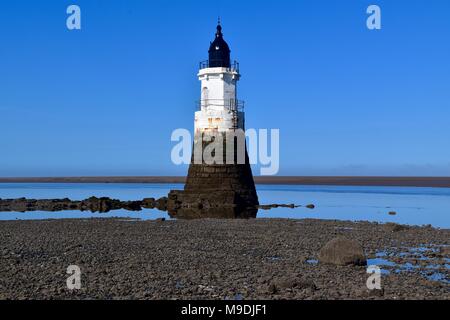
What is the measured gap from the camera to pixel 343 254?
50.3 ft

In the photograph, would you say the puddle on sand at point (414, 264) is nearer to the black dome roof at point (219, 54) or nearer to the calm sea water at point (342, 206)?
the calm sea water at point (342, 206)

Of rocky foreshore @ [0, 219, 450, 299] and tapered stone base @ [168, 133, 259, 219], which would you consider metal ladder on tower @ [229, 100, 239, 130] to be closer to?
tapered stone base @ [168, 133, 259, 219]

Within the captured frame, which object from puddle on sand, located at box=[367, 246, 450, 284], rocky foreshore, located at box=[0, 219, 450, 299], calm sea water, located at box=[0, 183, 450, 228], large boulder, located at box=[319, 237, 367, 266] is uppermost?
large boulder, located at box=[319, 237, 367, 266]

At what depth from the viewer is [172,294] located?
1148 cm

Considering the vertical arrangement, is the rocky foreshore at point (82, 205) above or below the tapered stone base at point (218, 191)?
below

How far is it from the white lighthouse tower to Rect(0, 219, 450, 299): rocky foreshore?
1168 centimetres

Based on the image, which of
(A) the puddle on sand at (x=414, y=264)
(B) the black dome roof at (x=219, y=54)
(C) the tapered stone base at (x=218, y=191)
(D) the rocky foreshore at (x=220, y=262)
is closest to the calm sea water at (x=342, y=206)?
(C) the tapered stone base at (x=218, y=191)

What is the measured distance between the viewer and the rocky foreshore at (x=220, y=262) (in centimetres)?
1168

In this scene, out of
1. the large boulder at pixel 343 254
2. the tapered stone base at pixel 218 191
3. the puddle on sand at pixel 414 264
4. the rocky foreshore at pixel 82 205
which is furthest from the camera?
the rocky foreshore at pixel 82 205

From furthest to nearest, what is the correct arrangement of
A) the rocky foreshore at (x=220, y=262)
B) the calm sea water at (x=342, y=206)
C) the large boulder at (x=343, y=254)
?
the calm sea water at (x=342, y=206) → the large boulder at (x=343, y=254) → the rocky foreshore at (x=220, y=262)

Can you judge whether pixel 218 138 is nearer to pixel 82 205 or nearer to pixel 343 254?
pixel 82 205

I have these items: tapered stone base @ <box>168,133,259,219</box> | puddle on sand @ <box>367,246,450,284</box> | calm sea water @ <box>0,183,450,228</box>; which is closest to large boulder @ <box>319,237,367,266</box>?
puddle on sand @ <box>367,246,450,284</box>

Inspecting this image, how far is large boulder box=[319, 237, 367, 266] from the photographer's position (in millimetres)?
15258
